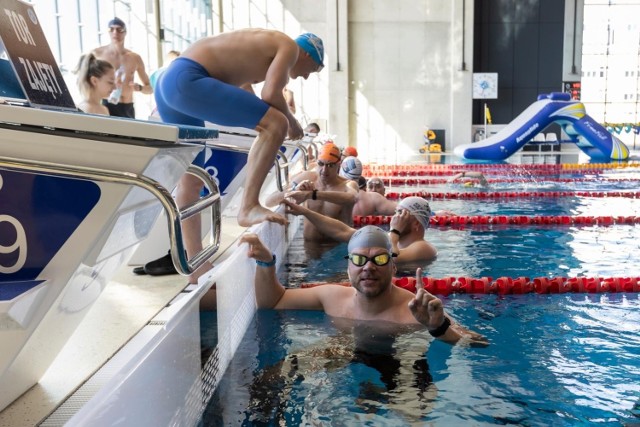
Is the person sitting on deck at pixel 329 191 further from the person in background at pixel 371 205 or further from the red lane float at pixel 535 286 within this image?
the red lane float at pixel 535 286

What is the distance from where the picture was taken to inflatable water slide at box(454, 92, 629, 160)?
1636 cm

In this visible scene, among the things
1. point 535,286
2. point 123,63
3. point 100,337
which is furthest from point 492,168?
point 100,337

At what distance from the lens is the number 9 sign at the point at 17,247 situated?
1.82 m

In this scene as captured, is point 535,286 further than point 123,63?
No

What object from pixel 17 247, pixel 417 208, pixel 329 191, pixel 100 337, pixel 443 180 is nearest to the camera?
pixel 17 247

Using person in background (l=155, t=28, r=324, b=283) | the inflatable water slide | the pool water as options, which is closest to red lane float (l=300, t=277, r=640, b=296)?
the pool water

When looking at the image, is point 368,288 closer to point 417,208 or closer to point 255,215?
point 255,215

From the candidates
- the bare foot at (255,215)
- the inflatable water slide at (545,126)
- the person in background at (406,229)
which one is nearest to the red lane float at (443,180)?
the inflatable water slide at (545,126)

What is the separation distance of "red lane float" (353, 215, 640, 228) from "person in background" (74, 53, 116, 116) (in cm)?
345

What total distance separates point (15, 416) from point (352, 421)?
1.20 m

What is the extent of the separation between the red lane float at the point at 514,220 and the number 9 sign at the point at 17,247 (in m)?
5.60

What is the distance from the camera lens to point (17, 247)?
6.02ft

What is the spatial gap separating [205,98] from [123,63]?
4.21 metres

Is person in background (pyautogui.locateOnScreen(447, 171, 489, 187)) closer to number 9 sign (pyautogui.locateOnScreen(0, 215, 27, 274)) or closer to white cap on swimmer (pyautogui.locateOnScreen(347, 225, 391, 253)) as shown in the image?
white cap on swimmer (pyautogui.locateOnScreen(347, 225, 391, 253))
